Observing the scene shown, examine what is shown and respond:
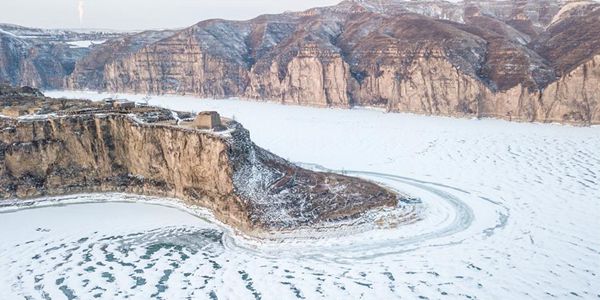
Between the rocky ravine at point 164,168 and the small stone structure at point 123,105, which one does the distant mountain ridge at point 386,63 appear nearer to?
the rocky ravine at point 164,168

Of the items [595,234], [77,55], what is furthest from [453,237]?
[77,55]

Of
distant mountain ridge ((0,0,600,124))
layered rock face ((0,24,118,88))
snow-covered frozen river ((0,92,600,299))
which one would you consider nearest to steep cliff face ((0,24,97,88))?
layered rock face ((0,24,118,88))

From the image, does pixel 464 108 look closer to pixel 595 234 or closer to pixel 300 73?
pixel 300 73

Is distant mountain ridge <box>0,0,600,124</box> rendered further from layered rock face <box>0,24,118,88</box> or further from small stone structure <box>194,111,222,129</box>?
small stone structure <box>194,111,222,129</box>

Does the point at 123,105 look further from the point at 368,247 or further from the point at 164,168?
the point at 368,247

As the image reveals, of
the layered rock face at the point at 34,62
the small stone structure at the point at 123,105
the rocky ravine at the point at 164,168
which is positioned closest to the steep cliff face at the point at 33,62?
the layered rock face at the point at 34,62

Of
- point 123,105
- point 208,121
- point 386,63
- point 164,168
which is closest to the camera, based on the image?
point 208,121

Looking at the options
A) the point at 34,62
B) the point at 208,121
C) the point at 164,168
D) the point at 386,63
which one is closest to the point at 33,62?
the point at 34,62
